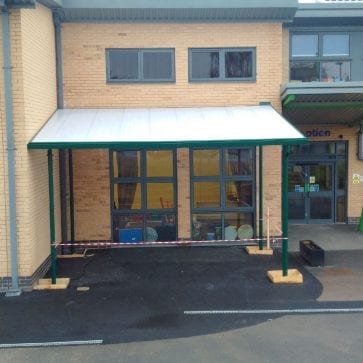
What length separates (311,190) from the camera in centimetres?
1560

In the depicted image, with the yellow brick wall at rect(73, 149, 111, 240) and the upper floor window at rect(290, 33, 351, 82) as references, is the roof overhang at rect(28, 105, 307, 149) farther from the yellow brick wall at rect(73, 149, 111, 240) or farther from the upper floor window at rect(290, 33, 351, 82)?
the upper floor window at rect(290, 33, 351, 82)

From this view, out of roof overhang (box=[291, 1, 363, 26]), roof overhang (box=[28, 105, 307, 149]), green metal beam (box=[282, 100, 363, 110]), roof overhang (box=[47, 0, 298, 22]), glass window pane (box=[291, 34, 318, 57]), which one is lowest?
roof overhang (box=[28, 105, 307, 149])

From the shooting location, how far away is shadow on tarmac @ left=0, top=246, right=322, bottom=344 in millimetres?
7246

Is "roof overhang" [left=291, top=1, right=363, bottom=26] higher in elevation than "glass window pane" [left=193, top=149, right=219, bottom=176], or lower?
higher

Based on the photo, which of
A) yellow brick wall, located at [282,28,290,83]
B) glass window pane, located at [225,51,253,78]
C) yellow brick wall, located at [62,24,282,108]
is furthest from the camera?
yellow brick wall, located at [282,28,290,83]

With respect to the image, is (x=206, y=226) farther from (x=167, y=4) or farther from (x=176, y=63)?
(x=167, y=4)

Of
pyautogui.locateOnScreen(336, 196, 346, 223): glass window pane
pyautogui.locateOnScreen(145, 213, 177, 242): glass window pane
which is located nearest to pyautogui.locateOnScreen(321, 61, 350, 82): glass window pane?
pyautogui.locateOnScreen(336, 196, 346, 223): glass window pane

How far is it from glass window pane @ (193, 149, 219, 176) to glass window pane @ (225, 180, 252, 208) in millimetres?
492

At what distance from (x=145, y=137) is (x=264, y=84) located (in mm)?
4310

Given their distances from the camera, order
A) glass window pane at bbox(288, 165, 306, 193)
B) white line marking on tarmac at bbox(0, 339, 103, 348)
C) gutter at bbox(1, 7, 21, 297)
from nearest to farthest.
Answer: white line marking on tarmac at bbox(0, 339, 103, 348)
gutter at bbox(1, 7, 21, 297)
glass window pane at bbox(288, 165, 306, 193)

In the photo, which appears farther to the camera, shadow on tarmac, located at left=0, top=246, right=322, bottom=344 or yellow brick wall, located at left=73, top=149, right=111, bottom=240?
yellow brick wall, located at left=73, top=149, right=111, bottom=240

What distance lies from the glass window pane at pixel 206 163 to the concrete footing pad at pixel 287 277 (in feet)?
12.0

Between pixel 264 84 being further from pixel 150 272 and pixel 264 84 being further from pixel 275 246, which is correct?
pixel 150 272

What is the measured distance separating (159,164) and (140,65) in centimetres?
247
